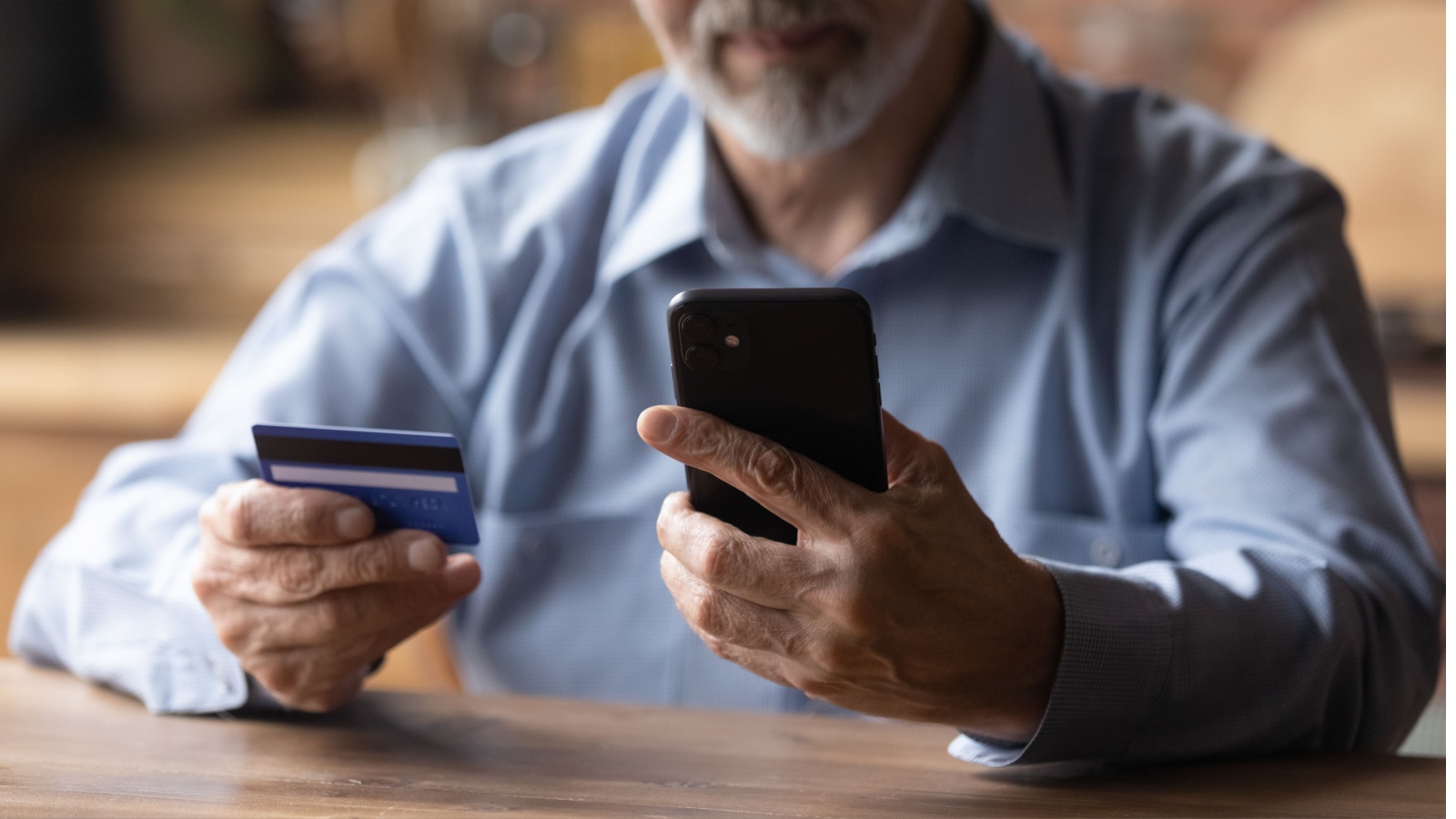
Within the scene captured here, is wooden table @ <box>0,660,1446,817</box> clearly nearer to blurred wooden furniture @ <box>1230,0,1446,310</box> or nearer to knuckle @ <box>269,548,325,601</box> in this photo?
knuckle @ <box>269,548,325,601</box>

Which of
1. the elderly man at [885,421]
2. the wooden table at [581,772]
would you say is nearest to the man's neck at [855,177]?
the elderly man at [885,421]

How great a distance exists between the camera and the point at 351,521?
80 cm

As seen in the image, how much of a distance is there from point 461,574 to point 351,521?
0.07m

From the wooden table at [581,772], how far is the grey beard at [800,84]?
48 centimetres

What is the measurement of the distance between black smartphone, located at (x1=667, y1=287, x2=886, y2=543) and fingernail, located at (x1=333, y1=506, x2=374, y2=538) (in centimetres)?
22

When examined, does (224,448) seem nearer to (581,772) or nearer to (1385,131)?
(581,772)

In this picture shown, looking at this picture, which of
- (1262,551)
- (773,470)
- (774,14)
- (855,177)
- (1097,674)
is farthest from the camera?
(855,177)

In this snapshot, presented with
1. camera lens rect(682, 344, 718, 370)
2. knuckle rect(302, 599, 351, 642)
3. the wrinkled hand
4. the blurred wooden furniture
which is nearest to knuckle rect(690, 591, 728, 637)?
the wrinkled hand

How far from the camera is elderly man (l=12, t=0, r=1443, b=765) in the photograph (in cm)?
78

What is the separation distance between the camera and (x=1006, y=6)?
2332 mm

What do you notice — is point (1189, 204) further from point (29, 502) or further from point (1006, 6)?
point (29, 502)

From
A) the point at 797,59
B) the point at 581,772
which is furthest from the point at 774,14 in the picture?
the point at 581,772

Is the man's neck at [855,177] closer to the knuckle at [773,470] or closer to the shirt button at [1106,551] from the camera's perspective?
A: the shirt button at [1106,551]

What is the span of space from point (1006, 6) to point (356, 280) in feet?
4.84
